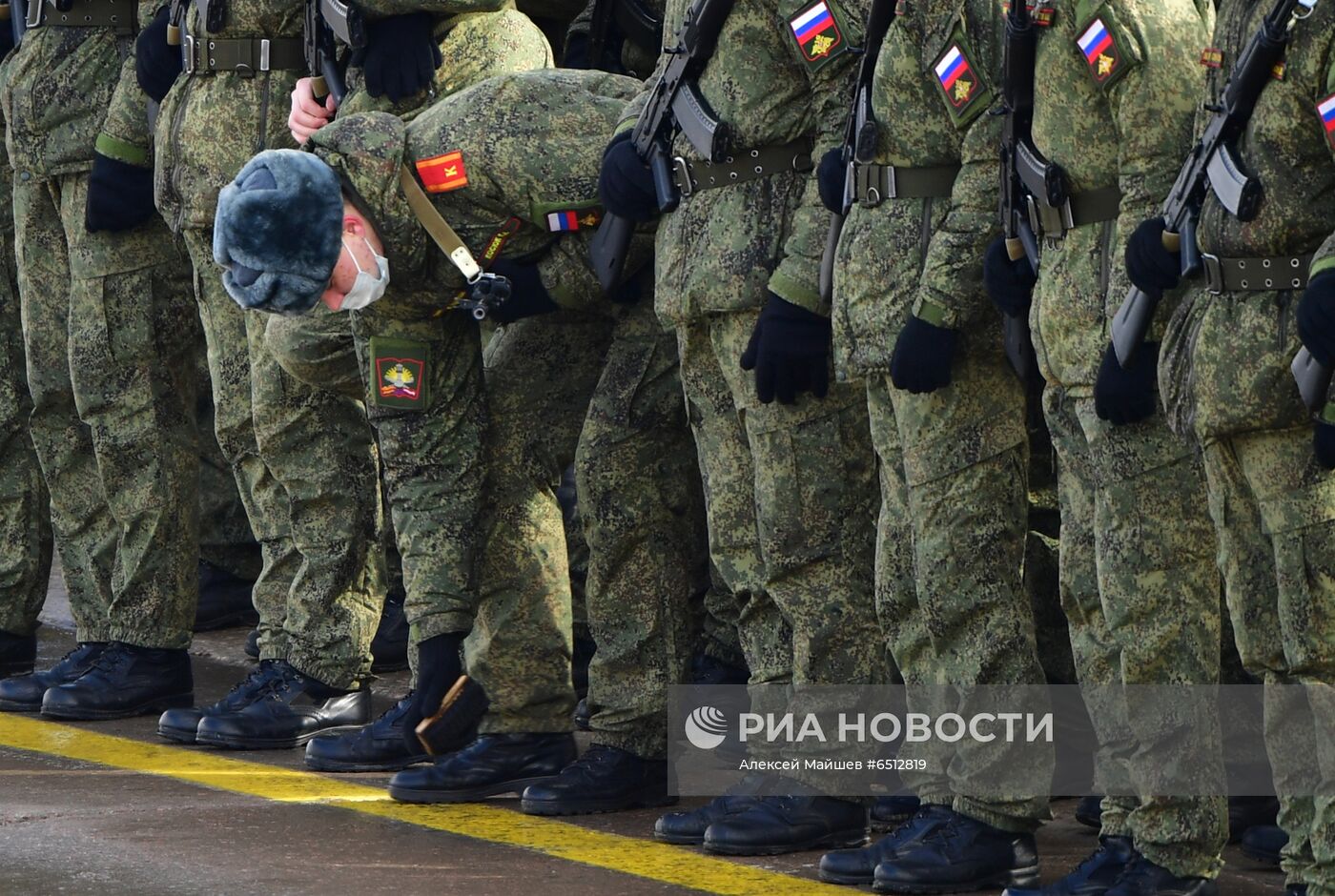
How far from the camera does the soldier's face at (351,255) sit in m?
5.52

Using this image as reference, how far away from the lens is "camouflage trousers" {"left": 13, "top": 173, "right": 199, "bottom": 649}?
277 inches

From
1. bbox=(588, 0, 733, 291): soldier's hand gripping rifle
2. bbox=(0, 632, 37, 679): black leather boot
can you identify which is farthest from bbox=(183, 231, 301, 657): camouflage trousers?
bbox=(588, 0, 733, 291): soldier's hand gripping rifle

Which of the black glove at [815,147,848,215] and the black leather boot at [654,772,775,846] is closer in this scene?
the black glove at [815,147,848,215]

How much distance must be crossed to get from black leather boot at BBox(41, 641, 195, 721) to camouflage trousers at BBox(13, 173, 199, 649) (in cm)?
5

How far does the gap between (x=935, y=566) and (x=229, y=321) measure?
8.55ft

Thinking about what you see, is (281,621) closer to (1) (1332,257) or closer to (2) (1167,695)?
(2) (1167,695)

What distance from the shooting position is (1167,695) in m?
4.53

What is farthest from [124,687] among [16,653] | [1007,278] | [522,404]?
[1007,278]

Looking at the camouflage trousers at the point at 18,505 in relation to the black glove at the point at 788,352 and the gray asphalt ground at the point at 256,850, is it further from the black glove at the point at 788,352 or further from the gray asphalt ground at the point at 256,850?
the black glove at the point at 788,352

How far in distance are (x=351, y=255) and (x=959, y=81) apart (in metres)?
1.50

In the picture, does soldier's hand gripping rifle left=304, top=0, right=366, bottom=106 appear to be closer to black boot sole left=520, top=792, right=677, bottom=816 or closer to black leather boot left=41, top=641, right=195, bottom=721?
black leather boot left=41, top=641, right=195, bottom=721

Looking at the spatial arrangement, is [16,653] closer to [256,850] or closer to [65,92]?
[65,92]

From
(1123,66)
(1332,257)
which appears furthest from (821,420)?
(1332,257)

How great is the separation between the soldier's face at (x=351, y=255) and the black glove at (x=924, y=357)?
4.56ft
